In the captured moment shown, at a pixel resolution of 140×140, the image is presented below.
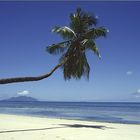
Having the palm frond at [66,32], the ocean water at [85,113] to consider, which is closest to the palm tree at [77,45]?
the palm frond at [66,32]

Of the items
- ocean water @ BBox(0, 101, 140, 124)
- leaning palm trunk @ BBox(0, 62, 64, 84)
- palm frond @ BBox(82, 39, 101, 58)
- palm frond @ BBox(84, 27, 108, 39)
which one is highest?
palm frond @ BBox(84, 27, 108, 39)

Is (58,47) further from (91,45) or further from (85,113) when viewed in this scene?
(85,113)

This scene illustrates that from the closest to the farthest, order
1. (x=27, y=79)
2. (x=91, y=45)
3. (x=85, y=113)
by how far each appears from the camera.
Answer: (x=27, y=79) → (x=91, y=45) → (x=85, y=113)

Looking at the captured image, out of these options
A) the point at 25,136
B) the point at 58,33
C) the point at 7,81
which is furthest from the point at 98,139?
the point at 58,33

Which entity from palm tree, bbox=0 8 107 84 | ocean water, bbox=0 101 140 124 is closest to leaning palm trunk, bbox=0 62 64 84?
palm tree, bbox=0 8 107 84

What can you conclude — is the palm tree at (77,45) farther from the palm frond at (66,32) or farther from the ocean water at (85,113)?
the ocean water at (85,113)

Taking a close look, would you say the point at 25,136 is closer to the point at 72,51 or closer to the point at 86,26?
the point at 72,51

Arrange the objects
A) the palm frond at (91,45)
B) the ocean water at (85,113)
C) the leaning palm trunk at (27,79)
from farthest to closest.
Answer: the ocean water at (85,113) → the palm frond at (91,45) → the leaning palm trunk at (27,79)

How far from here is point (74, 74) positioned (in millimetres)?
19703

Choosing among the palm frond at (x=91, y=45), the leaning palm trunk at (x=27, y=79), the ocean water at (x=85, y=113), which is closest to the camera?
the leaning palm trunk at (x=27, y=79)

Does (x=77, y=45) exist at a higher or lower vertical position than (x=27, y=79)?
higher

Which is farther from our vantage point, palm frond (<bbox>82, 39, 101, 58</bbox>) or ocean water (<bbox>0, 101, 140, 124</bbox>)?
ocean water (<bbox>0, 101, 140, 124</bbox>)

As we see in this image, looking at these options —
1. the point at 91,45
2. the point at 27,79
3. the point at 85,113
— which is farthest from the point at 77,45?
the point at 85,113

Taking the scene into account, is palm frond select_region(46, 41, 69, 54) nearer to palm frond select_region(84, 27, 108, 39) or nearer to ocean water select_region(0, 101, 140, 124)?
palm frond select_region(84, 27, 108, 39)
